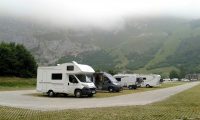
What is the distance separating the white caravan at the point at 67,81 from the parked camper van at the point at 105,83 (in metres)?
11.3

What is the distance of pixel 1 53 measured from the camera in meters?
76.6

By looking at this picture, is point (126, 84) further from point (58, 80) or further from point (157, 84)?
point (58, 80)

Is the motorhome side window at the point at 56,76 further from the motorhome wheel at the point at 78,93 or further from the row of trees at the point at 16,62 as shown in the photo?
the row of trees at the point at 16,62

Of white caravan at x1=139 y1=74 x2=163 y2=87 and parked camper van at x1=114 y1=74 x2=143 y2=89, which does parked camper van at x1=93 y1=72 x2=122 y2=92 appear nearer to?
parked camper van at x1=114 y1=74 x2=143 y2=89

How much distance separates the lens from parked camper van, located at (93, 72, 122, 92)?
160 feet

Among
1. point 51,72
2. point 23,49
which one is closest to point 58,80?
point 51,72

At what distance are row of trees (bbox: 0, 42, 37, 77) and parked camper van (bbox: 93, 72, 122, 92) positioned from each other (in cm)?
2986

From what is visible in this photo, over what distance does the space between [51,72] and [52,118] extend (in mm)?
21504

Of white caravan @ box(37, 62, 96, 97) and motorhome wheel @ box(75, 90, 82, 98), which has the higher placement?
white caravan @ box(37, 62, 96, 97)

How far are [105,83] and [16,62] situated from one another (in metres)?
31.1

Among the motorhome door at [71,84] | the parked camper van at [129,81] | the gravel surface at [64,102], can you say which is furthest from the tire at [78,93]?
the parked camper van at [129,81]

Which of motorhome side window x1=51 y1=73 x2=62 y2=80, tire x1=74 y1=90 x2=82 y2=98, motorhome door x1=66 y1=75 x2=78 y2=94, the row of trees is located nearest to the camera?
tire x1=74 y1=90 x2=82 y2=98

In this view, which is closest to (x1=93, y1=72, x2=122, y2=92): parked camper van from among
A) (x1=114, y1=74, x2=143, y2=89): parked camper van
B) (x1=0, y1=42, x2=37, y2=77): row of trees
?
(x1=114, y1=74, x2=143, y2=89): parked camper van

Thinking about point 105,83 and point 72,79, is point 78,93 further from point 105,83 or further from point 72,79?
point 105,83
